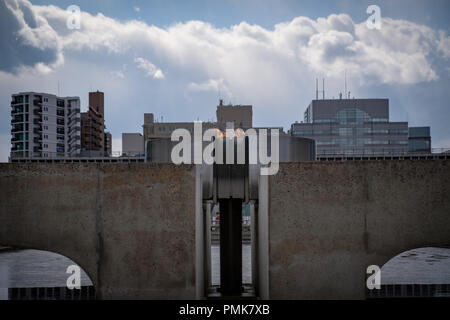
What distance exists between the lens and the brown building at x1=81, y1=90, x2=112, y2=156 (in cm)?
10856

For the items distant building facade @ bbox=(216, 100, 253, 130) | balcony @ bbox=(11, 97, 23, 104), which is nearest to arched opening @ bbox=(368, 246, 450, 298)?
distant building facade @ bbox=(216, 100, 253, 130)

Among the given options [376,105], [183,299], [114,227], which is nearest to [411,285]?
[183,299]

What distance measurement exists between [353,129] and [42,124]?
279 ft

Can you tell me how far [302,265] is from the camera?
1396cm

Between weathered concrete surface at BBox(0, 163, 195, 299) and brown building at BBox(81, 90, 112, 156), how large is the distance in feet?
290

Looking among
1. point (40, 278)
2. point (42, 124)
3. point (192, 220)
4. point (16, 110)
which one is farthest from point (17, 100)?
point (192, 220)

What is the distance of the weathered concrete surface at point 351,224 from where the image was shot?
13.9 metres

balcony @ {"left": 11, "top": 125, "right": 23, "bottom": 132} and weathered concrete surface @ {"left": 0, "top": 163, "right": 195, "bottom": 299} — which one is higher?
balcony @ {"left": 11, "top": 125, "right": 23, "bottom": 132}
